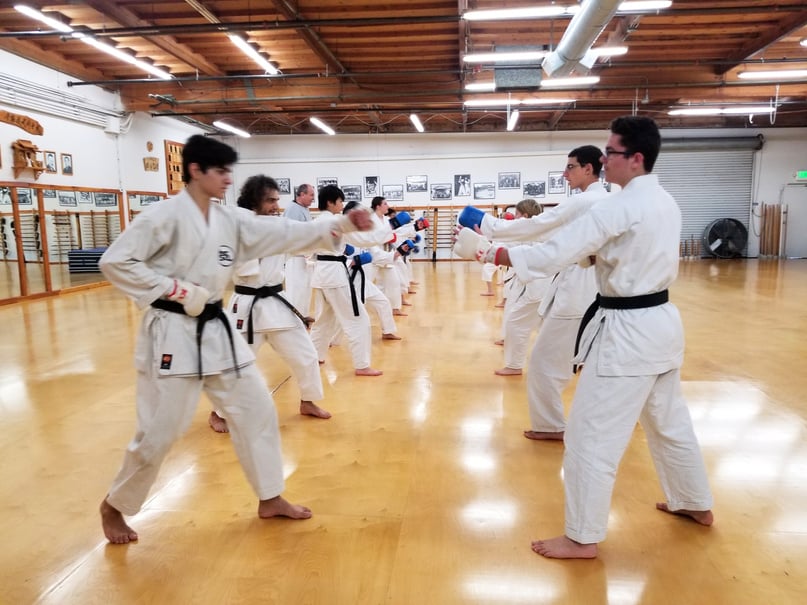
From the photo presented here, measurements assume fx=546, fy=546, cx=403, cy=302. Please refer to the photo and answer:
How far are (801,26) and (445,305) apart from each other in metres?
6.95

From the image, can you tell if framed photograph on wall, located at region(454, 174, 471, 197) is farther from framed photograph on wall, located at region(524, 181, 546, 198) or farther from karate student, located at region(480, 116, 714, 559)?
karate student, located at region(480, 116, 714, 559)

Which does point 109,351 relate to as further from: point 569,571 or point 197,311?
point 569,571

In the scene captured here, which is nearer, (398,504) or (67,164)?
(398,504)

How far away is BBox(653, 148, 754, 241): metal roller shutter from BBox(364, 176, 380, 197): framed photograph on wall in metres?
8.32

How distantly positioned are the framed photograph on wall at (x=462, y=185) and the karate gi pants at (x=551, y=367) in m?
14.0

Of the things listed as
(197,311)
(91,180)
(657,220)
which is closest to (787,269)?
(657,220)

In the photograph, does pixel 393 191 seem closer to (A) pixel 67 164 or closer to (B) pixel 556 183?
(B) pixel 556 183

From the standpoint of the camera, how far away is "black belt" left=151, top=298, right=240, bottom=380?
2.04 meters

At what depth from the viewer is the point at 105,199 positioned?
39.6 ft

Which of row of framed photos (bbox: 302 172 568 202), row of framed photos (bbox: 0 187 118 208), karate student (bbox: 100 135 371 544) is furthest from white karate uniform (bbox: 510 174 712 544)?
row of framed photos (bbox: 302 172 568 202)

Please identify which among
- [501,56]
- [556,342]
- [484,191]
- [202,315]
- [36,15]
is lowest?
[556,342]

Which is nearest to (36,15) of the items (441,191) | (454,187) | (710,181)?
(441,191)

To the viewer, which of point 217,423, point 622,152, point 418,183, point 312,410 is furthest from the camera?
point 418,183

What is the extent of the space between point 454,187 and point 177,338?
50.4 ft
